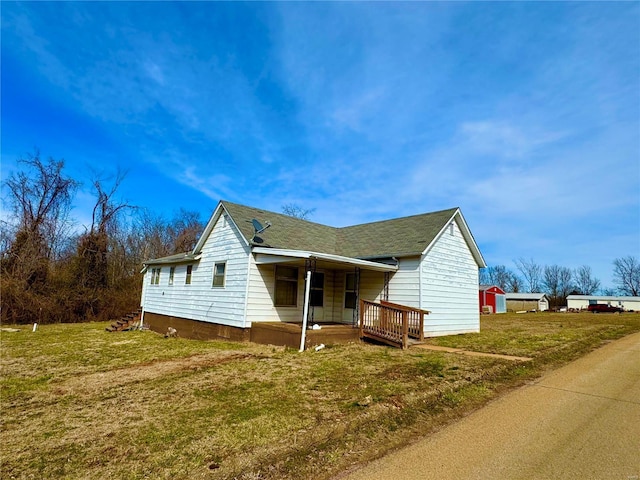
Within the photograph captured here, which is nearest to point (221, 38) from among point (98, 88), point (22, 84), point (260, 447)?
point (98, 88)

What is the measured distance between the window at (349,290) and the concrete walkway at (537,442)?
324 inches

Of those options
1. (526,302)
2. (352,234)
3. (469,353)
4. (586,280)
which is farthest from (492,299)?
(586,280)

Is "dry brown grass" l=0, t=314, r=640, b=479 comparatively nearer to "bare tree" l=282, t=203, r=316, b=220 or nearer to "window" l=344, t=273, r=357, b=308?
"window" l=344, t=273, r=357, b=308

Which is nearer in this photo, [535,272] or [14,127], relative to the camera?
[14,127]

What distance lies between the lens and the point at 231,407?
15.9 feet

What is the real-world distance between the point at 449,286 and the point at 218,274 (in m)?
9.02

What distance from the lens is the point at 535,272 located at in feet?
246

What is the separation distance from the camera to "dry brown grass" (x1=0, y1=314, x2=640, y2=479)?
3.30 meters

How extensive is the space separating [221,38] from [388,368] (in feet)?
36.0

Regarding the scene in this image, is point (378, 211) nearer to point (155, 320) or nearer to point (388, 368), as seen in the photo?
point (155, 320)

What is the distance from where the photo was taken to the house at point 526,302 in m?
50.6

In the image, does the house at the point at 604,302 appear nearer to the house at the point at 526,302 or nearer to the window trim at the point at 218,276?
the house at the point at 526,302

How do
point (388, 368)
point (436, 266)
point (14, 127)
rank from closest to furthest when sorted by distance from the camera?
point (388, 368) < point (436, 266) < point (14, 127)

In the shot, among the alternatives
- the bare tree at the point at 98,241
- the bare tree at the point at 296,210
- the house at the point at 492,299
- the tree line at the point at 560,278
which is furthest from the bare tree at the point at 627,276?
the bare tree at the point at 98,241
